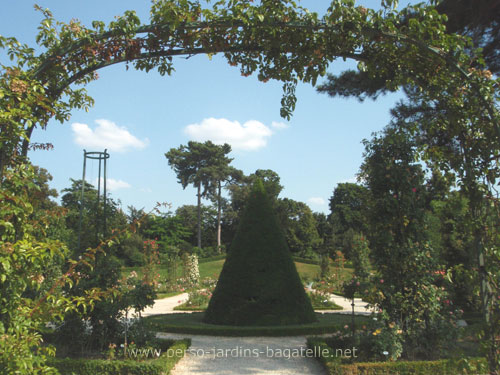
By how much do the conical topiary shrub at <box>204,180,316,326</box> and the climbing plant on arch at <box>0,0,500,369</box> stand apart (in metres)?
5.32

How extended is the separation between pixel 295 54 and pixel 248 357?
4780 mm

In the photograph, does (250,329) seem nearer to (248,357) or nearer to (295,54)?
(248,357)

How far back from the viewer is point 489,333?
10.8 ft

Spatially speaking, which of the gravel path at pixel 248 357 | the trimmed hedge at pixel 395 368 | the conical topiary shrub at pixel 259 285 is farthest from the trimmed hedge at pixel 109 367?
the conical topiary shrub at pixel 259 285

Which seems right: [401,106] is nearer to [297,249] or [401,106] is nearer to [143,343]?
[143,343]

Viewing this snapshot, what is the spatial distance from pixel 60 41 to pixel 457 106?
11.5ft

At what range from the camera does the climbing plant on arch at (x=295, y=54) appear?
3363 millimetres

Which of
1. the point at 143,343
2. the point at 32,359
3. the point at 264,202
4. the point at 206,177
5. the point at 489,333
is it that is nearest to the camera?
the point at 32,359

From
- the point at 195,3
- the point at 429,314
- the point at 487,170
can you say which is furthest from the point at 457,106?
the point at 429,314

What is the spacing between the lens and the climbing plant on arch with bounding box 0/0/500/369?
336 cm

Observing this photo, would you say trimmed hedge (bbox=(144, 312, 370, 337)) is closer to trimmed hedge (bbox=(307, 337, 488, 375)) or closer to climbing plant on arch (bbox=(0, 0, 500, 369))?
trimmed hedge (bbox=(307, 337, 488, 375))

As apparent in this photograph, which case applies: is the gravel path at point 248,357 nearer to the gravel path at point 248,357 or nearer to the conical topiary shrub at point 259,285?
the gravel path at point 248,357

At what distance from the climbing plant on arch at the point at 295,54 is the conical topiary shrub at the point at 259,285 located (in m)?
5.32

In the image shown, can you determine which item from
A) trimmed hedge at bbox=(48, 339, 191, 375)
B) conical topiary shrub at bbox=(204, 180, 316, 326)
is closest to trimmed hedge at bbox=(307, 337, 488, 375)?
trimmed hedge at bbox=(48, 339, 191, 375)
